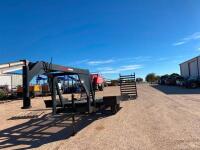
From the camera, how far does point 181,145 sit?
20.1 ft

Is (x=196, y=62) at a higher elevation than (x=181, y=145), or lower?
higher

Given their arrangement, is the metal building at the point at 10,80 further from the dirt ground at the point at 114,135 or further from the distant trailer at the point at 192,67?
the dirt ground at the point at 114,135

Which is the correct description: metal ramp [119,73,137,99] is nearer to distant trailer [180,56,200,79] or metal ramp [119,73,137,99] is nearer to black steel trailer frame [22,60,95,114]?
black steel trailer frame [22,60,95,114]

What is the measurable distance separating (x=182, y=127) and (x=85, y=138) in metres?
3.09

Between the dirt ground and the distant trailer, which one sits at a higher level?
the distant trailer

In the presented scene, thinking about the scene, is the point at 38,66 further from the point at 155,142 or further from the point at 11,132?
the point at 155,142

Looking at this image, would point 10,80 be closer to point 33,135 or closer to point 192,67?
point 192,67

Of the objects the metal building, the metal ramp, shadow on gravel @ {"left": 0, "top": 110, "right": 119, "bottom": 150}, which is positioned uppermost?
the metal building

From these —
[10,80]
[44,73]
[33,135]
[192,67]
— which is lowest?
→ [33,135]

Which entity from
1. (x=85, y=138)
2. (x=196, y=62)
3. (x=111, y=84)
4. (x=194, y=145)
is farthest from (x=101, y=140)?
(x=111, y=84)

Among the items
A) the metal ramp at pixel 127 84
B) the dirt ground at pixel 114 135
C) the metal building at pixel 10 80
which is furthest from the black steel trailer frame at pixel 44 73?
the metal building at pixel 10 80

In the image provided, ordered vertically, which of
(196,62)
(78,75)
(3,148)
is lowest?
(3,148)

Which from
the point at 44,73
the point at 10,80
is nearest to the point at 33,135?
the point at 44,73

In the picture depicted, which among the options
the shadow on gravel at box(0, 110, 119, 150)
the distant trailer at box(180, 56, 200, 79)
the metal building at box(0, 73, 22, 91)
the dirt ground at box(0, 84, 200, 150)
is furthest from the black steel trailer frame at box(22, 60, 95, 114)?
the metal building at box(0, 73, 22, 91)
